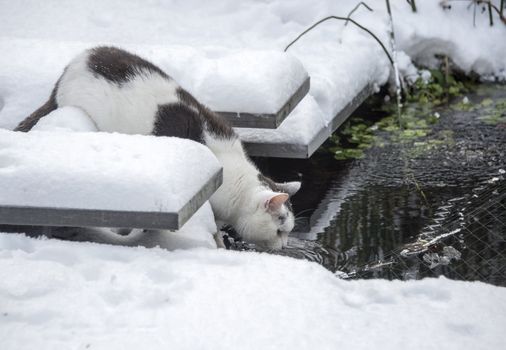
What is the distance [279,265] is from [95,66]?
2238 millimetres

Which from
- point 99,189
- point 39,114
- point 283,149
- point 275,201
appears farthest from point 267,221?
point 39,114

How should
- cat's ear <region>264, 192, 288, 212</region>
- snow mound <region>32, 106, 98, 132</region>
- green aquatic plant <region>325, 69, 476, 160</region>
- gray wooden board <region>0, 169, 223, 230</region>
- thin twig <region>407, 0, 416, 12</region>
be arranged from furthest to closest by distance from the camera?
1. thin twig <region>407, 0, 416, 12</region>
2. green aquatic plant <region>325, 69, 476, 160</region>
3. snow mound <region>32, 106, 98, 132</region>
4. cat's ear <region>264, 192, 288, 212</region>
5. gray wooden board <region>0, 169, 223, 230</region>

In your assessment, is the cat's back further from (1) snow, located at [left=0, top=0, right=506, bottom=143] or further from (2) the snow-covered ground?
(2) the snow-covered ground

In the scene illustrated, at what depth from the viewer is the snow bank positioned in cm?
328

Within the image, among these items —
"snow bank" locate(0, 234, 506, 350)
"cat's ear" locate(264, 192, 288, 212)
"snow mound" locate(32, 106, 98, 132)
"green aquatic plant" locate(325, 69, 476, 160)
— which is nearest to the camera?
"snow bank" locate(0, 234, 506, 350)

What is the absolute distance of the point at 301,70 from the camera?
6320 mm

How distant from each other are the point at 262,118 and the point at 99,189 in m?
2.03

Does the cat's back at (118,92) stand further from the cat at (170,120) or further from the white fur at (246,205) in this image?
the white fur at (246,205)

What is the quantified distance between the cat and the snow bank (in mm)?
1208

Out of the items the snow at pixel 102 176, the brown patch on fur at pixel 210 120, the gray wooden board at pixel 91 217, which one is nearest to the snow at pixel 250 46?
the brown patch on fur at pixel 210 120

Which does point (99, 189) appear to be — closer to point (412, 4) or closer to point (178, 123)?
point (178, 123)

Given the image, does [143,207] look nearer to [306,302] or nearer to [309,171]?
[306,302]

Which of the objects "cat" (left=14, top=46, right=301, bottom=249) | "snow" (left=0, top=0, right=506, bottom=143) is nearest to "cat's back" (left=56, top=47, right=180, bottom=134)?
"cat" (left=14, top=46, right=301, bottom=249)

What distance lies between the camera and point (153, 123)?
5.27 meters
